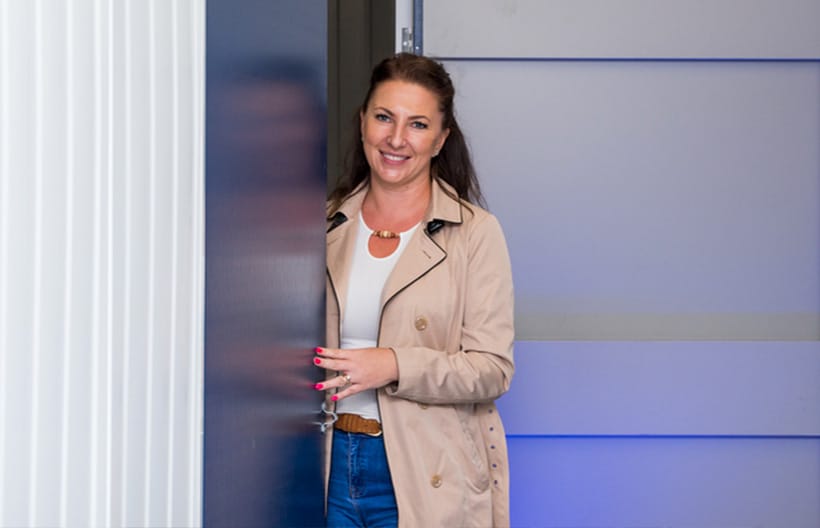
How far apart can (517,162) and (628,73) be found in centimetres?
39

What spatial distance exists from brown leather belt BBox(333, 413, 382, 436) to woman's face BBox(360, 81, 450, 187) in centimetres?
46

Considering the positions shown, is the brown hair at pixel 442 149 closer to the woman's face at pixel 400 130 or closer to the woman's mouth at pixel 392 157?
Result: the woman's face at pixel 400 130

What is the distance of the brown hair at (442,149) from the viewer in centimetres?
196

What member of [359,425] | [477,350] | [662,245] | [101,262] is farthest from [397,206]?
[101,262]

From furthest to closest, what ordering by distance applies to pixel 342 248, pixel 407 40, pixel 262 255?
pixel 407 40, pixel 342 248, pixel 262 255

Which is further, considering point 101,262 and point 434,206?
point 434,206

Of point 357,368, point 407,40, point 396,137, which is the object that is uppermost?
point 407,40

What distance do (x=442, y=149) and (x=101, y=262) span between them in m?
1.37

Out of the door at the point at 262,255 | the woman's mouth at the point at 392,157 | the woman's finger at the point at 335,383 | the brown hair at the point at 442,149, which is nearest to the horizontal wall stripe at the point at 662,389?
the brown hair at the point at 442,149

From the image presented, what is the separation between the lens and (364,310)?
1.90 metres

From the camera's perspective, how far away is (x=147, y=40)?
2.74 feet

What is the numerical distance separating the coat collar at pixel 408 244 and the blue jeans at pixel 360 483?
26 centimetres

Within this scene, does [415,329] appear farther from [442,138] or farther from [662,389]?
[662,389]

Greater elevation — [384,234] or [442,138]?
[442,138]
